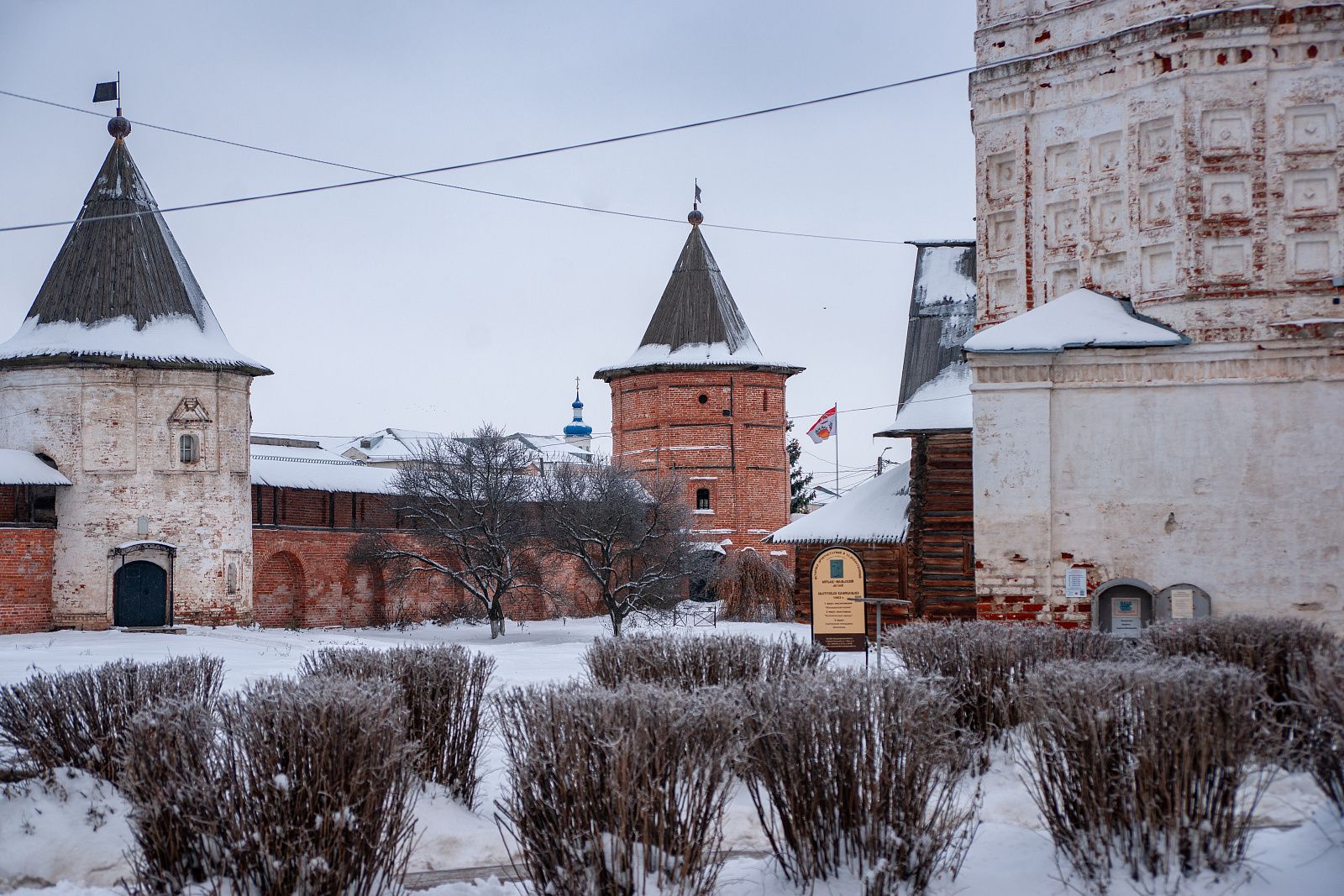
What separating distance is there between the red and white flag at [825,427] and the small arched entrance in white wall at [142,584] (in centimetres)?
1950

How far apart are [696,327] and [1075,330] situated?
2986 centimetres

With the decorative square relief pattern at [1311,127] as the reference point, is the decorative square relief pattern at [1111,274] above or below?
below

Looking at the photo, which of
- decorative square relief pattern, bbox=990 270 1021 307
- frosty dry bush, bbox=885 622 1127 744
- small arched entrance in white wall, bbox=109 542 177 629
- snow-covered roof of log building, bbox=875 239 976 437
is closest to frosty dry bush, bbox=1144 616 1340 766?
frosty dry bush, bbox=885 622 1127 744

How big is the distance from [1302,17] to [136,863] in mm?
14579

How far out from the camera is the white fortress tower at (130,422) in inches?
1144

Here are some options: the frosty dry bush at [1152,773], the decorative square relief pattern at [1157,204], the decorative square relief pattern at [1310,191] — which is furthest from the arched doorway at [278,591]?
the frosty dry bush at [1152,773]

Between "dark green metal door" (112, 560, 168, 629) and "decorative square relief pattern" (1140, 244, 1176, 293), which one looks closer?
"decorative square relief pattern" (1140, 244, 1176, 293)

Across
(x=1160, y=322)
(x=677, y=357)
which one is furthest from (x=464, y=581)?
(x=1160, y=322)

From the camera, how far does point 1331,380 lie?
14.2 m

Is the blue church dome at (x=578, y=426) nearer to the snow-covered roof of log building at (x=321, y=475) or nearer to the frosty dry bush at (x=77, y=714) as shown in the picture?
the snow-covered roof of log building at (x=321, y=475)

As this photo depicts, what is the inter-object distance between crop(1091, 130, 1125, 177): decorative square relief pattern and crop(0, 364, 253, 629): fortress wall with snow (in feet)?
72.3

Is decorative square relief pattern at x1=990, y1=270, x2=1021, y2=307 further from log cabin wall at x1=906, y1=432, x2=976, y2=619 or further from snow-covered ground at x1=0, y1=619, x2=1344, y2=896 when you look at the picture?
snow-covered ground at x1=0, y1=619, x2=1344, y2=896

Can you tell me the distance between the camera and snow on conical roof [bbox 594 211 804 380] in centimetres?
4369

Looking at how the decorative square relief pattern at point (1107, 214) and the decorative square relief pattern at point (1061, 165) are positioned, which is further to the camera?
the decorative square relief pattern at point (1061, 165)
